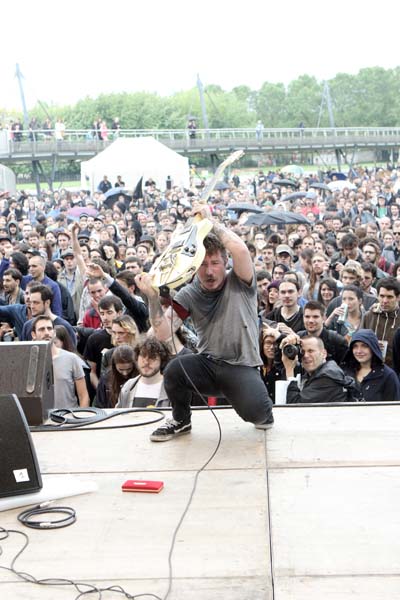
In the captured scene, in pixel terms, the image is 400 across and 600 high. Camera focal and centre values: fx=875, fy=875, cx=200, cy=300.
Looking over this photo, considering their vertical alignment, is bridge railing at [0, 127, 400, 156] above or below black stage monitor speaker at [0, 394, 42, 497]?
above

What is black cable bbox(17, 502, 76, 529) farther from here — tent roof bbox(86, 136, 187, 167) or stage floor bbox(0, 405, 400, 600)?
tent roof bbox(86, 136, 187, 167)

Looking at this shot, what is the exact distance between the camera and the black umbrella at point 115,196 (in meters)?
25.3

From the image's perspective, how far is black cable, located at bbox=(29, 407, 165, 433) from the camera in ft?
21.4

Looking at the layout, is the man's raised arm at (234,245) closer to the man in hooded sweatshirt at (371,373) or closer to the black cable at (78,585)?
the man in hooded sweatshirt at (371,373)

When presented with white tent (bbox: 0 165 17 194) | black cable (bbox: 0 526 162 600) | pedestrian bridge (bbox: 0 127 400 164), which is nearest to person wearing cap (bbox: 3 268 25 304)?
black cable (bbox: 0 526 162 600)

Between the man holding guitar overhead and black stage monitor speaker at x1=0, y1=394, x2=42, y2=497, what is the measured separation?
1198 millimetres

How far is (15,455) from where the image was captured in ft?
16.3

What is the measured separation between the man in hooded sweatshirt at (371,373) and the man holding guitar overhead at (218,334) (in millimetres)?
1365

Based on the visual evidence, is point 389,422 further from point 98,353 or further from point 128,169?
point 128,169

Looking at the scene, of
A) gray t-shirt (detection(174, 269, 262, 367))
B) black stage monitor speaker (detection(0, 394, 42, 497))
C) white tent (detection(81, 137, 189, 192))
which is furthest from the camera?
white tent (detection(81, 137, 189, 192))

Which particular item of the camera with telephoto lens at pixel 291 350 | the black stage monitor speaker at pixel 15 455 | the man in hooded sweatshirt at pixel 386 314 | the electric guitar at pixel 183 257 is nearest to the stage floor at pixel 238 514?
the black stage monitor speaker at pixel 15 455

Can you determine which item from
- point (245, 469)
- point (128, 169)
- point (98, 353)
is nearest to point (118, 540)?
point (245, 469)

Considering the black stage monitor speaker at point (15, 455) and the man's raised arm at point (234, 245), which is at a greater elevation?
the man's raised arm at point (234, 245)

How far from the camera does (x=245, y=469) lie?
5.43 metres
